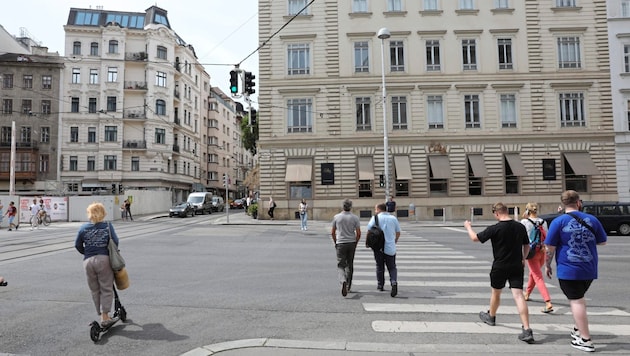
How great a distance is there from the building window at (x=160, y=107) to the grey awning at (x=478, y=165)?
37.0m

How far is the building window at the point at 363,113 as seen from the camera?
2936 cm

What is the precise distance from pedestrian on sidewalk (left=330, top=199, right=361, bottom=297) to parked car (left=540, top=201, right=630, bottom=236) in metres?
16.7

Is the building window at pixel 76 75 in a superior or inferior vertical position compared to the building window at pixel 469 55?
superior

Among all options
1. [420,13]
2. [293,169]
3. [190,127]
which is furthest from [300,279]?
[190,127]

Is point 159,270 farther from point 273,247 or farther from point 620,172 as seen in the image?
point 620,172

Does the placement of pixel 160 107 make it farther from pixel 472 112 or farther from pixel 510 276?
pixel 510 276

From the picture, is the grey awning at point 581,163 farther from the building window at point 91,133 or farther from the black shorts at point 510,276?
A: the building window at point 91,133

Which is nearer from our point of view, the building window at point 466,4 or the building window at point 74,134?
the building window at point 466,4

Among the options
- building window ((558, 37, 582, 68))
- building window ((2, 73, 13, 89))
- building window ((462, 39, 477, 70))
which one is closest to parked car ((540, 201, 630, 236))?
building window ((462, 39, 477, 70))

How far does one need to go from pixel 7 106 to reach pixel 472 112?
48720 millimetres

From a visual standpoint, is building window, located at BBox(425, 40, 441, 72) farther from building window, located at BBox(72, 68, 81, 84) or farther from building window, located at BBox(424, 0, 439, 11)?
building window, located at BBox(72, 68, 81, 84)

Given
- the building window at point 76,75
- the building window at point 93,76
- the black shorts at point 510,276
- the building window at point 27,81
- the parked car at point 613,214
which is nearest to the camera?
the black shorts at point 510,276

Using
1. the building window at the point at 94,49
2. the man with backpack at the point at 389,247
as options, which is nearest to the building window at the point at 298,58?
the man with backpack at the point at 389,247

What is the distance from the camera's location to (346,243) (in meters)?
7.54
